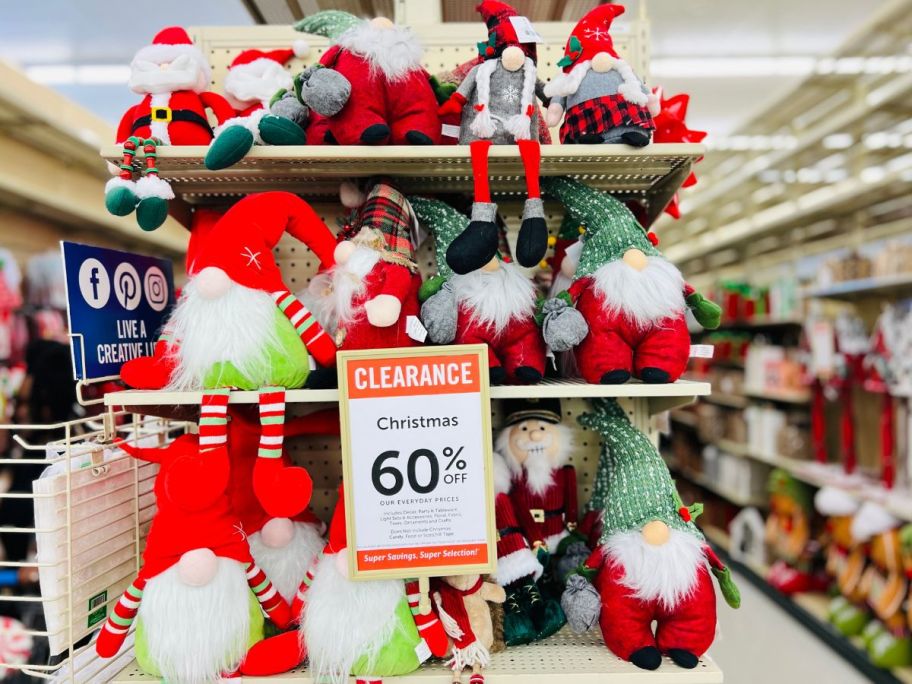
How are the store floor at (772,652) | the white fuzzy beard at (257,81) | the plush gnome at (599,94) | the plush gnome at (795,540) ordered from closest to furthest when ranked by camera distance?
the plush gnome at (599,94), the white fuzzy beard at (257,81), the store floor at (772,652), the plush gnome at (795,540)

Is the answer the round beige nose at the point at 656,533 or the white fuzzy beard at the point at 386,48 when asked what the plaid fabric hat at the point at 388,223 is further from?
the round beige nose at the point at 656,533

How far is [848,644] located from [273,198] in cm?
331

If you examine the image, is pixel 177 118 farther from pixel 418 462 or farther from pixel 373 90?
pixel 418 462

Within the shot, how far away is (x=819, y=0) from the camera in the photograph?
12.3 feet

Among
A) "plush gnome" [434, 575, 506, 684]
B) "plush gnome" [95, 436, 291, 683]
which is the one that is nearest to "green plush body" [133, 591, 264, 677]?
"plush gnome" [95, 436, 291, 683]

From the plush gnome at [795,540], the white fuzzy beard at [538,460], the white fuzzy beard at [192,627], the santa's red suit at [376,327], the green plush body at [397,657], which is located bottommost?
the plush gnome at [795,540]

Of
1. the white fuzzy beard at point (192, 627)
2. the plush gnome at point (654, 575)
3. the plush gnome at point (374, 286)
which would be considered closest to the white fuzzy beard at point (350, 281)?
the plush gnome at point (374, 286)

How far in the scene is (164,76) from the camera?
1.25 meters

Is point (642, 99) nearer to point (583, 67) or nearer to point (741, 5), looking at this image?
point (583, 67)

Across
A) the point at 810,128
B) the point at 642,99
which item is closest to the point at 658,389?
the point at 642,99

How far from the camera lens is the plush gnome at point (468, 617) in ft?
3.81

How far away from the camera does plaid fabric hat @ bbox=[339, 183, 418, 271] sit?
1.24m

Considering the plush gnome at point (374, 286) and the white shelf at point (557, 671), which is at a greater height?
the plush gnome at point (374, 286)

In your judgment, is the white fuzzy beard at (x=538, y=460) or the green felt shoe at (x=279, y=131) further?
the white fuzzy beard at (x=538, y=460)
